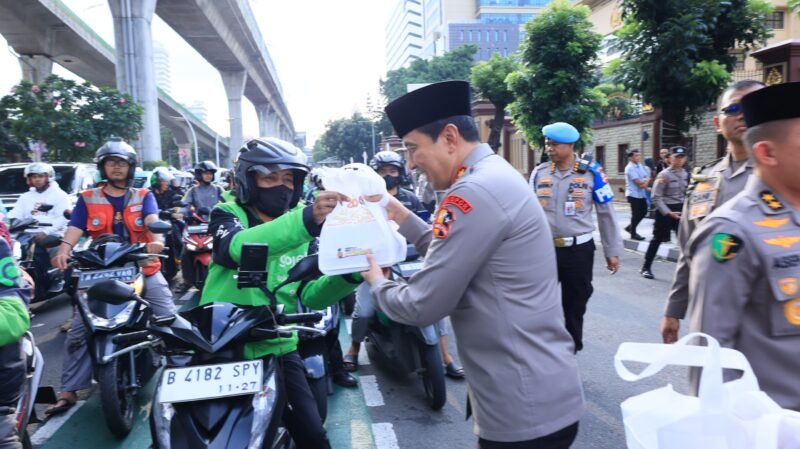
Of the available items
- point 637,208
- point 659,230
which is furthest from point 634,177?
point 659,230

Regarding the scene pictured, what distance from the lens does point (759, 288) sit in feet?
5.44

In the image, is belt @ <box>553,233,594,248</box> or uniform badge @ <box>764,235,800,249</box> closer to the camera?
uniform badge @ <box>764,235,800,249</box>

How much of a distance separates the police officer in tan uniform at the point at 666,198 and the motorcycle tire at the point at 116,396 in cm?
711

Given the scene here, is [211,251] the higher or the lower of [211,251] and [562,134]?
the lower

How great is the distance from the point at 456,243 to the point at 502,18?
4131 inches

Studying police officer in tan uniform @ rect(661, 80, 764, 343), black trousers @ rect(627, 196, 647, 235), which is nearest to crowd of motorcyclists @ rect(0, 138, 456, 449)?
police officer in tan uniform @ rect(661, 80, 764, 343)

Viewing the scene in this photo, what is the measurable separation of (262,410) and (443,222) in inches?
39.7

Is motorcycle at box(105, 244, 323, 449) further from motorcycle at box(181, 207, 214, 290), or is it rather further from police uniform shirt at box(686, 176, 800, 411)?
motorcycle at box(181, 207, 214, 290)

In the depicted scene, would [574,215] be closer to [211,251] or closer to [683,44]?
[211,251]

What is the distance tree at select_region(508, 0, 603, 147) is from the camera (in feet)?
49.6

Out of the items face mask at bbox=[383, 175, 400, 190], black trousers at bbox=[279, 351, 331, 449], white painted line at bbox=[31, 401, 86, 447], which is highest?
face mask at bbox=[383, 175, 400, 190]

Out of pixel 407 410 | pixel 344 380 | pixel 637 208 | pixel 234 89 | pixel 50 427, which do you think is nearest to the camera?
pixel 50 427

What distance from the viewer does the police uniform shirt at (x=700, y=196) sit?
269cm

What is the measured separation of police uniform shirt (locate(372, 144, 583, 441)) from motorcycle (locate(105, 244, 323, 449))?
1.78 ft
